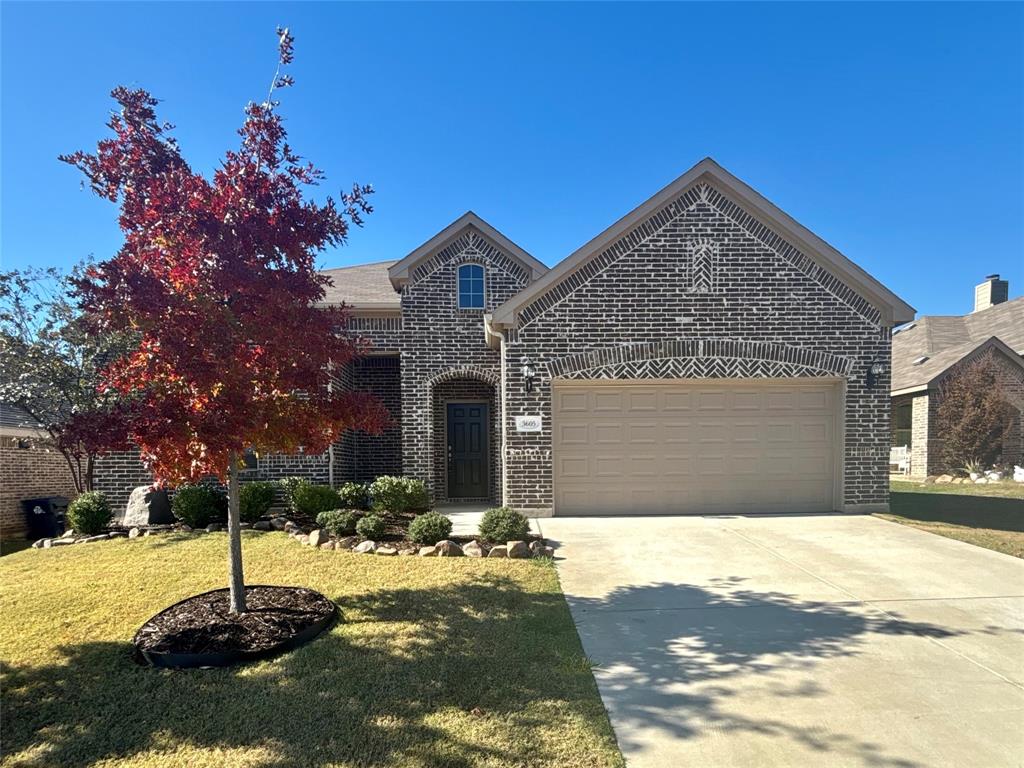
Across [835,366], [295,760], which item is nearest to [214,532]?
[295,760]

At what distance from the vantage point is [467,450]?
39.8ft

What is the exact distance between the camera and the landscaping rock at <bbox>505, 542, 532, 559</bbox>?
274 inches

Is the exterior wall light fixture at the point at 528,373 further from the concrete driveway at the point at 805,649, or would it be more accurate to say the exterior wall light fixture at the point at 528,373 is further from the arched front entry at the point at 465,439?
the concrete driveway at the point at 805,649

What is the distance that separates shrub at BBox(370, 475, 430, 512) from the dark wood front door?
2.40 metres

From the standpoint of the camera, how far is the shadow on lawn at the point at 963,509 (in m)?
9.01

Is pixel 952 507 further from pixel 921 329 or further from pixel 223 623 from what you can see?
pixel 921 329

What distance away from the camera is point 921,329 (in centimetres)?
2361

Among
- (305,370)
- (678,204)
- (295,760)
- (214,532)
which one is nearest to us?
(295,760)

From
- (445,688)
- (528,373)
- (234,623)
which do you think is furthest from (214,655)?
(528,373)

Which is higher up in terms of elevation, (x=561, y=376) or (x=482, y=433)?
(x=561, y=376)

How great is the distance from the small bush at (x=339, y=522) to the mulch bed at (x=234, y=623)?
7.92 ft

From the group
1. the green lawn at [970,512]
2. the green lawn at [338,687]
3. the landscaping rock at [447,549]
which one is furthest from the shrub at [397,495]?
the green lawn at [970,512]

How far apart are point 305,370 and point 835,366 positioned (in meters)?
8.81

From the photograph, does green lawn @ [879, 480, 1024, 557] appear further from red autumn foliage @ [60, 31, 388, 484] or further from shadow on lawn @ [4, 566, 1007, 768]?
red autumn foliage @ [60, 31, 388, 484]
